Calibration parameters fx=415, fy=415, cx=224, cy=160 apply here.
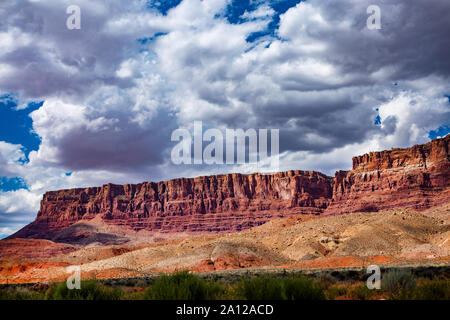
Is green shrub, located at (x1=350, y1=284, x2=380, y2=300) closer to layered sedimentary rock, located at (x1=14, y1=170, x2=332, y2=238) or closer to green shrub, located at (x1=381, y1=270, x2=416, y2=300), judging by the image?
green shrub, located at (x1=381, y1=270, x2=416, y2=300)

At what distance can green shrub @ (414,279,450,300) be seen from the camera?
395 inches

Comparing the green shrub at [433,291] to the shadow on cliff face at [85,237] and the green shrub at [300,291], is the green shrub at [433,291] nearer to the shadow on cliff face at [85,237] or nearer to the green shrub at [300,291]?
the green shrub at [300,291]

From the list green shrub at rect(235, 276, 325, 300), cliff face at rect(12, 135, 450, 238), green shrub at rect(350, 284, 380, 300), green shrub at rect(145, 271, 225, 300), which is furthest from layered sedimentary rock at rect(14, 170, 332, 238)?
green shrub at rect(235, 276, 325, 300)

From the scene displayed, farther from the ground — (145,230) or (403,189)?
(403,189)

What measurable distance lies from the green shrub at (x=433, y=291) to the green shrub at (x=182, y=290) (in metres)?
5.00

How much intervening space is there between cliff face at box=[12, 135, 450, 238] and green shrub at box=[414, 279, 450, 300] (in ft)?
442

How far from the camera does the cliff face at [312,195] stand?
476ft

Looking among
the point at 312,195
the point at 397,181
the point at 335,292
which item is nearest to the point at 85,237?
the point at 312,195

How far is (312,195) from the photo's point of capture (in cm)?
18338

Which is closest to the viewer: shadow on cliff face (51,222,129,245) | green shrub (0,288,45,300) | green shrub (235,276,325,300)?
green shrub (235,276,325,300)
